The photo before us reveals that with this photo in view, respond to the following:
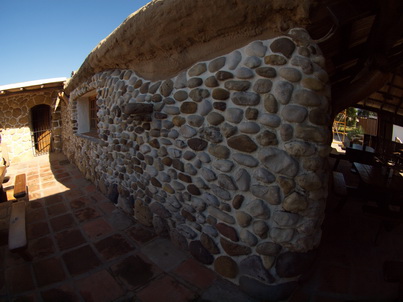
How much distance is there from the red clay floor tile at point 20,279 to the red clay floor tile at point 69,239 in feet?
1.08

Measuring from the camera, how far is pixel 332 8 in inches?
49.2

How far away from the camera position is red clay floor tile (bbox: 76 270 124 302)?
167cm

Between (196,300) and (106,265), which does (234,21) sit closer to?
(196,300)

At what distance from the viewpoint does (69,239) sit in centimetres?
236

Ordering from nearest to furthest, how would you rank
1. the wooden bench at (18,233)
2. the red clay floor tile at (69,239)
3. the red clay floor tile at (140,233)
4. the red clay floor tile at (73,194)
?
the wooden bench at (18,233) → the red clay floor tile at (69,239) → the red clay floor tile at (140,233) → the red clay floor tile at (73,194)

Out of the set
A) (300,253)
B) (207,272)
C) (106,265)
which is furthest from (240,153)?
→ (106,265)

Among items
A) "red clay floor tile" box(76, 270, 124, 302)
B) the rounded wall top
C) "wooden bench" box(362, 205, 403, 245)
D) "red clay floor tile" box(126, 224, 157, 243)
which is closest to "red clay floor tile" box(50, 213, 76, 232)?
"red clay floor tile" box(126, 224, 157, 243)

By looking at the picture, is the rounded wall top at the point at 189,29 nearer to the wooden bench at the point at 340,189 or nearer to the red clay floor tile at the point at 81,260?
the red clay floor tile at the point at 81,260

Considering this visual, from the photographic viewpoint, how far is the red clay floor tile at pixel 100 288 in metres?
1.67

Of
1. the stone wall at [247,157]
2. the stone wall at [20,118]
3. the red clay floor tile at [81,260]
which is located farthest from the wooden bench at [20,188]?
the stone wall at [20,118]

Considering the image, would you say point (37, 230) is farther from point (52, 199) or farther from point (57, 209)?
point (52, 199)

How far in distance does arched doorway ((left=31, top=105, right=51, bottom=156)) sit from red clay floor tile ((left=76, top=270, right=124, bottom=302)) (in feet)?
22.6

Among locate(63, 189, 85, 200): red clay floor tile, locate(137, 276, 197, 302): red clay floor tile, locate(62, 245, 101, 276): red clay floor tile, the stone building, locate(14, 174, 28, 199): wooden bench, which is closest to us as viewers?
locate(137, 276, 197, 302): red clay floor tile

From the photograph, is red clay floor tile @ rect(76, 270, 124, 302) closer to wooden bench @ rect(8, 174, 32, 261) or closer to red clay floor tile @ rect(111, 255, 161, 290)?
red clay floor tile @ rect(111, 255, 161, 290)
